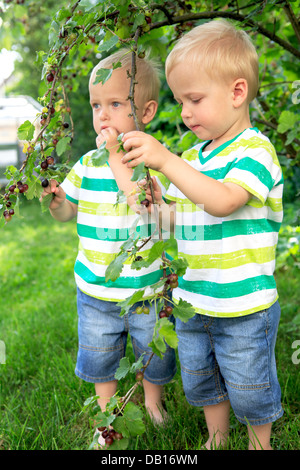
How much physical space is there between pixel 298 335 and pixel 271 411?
109 centimetres

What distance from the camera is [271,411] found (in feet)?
5.41

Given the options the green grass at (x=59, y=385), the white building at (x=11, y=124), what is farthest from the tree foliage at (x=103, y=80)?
the white building at (x=11, y=124)

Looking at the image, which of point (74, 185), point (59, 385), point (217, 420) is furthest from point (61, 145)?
point (59, 385)

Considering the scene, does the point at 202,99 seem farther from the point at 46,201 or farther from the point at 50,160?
the point at 46,201

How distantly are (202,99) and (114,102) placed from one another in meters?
0.39

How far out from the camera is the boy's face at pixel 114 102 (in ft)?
5.78

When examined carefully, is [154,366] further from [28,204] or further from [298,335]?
[28,204]

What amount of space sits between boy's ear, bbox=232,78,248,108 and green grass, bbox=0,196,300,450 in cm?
127

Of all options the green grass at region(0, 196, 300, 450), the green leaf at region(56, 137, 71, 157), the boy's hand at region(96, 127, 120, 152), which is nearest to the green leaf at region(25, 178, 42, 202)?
the green leaf at region(56, 137, 71, 157)

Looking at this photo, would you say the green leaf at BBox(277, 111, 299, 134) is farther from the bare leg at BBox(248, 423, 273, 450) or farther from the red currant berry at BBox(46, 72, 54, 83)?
the bare leg at BBox(248, 423, 273, 450)

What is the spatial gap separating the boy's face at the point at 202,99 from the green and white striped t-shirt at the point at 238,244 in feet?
0.27

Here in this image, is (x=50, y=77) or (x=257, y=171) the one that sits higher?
(x=50, y=77)

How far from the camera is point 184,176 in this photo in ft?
4.42

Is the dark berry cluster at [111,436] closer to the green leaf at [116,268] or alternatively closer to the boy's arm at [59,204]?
the green leaf at [116,268]
